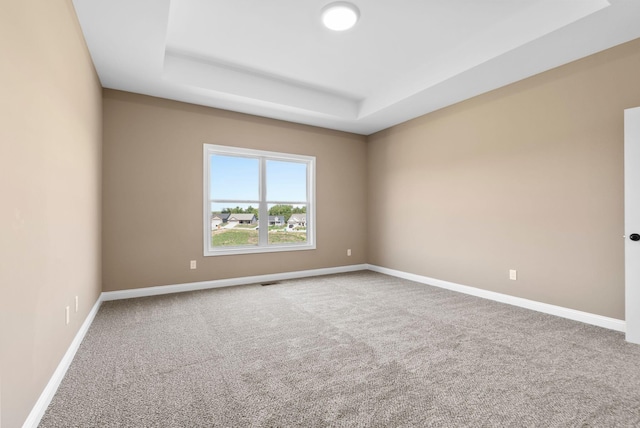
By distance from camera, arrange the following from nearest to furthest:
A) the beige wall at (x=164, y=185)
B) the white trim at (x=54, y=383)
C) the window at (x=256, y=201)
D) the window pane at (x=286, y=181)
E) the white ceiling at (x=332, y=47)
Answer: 1. the white trim at (x=54, y=383)
2. the white ceiling at (x=332, y=47)
3. the beige wall at (x=164, y=185)
4. the window at (x=256, y=201)
5. the window pane at (x=286, y=181)

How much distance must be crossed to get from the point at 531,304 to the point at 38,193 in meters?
4.46

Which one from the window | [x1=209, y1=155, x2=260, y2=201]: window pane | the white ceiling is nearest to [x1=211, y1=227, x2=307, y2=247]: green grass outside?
the window

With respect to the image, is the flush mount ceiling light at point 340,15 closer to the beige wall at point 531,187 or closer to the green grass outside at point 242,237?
the beige wall at point 531,187

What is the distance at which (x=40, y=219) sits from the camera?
1696 mm

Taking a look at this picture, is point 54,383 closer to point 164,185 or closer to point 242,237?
point 164,185

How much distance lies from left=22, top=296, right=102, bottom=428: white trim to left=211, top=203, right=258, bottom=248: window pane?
2.06 meters

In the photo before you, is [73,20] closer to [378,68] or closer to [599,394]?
[378,68]

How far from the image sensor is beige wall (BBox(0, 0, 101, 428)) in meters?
1.31

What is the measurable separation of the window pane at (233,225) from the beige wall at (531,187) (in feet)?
8.41

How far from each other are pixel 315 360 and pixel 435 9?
10.3 feet

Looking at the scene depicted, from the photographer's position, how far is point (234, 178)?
4805mm

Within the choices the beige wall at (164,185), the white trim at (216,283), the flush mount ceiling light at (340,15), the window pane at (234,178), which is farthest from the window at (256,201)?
the flush mount ceiling light at (340,15)

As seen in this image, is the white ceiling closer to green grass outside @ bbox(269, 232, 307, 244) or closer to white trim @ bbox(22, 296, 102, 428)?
green grass outside @ bbox(269, 232, 307, 244)

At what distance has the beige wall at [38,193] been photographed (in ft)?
4.31
